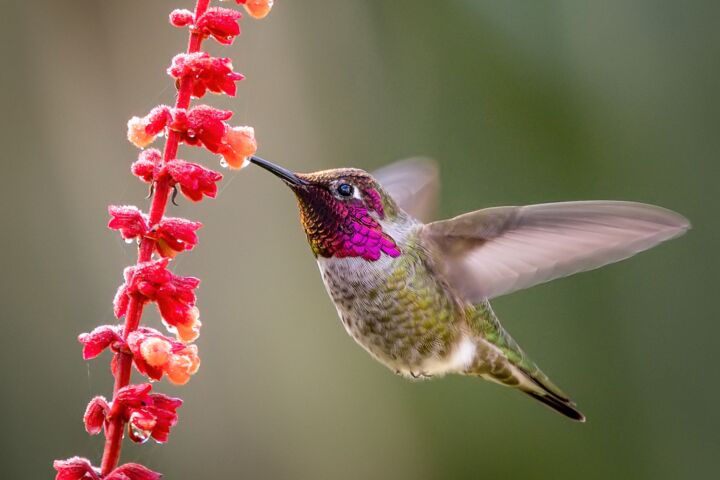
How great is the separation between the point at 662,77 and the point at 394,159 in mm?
1682

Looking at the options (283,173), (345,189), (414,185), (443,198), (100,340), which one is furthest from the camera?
(443,198)

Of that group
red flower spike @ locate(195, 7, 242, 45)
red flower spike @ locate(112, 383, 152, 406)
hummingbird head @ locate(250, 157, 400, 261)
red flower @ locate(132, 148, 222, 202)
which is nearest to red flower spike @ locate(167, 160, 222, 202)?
red flower @ locate(132, 148, 222, 202)

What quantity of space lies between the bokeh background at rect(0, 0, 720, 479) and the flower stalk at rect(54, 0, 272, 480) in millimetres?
2911

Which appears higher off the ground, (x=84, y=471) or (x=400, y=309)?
(x=400, y=309)

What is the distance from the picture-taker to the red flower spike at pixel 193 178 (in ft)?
4.89

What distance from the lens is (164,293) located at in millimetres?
1492

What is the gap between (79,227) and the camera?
175 inches

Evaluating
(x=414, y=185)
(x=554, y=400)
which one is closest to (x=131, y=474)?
(x=554, y=400)

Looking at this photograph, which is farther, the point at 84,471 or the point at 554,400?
the point at 554,400

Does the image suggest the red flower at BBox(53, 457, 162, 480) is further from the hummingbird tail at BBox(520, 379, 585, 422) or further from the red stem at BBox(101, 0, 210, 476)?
the hummingbird tail at BBox(520, 379, 585, 422)

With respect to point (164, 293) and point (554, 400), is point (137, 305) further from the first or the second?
point (554, 400)

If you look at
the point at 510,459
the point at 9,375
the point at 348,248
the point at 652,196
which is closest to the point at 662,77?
the point at 652,196

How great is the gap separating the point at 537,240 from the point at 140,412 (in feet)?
4.81

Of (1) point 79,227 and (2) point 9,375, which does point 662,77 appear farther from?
(2) point 9,375
